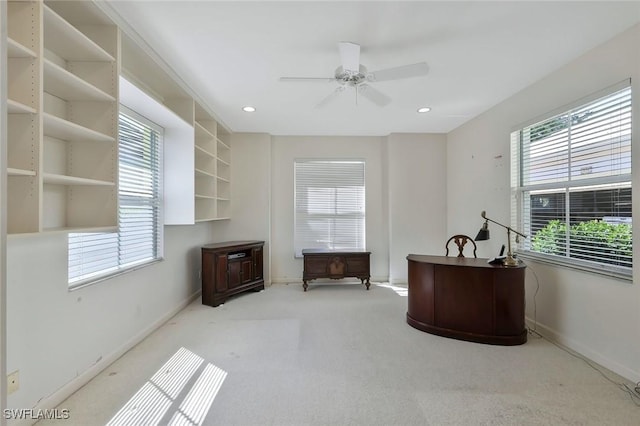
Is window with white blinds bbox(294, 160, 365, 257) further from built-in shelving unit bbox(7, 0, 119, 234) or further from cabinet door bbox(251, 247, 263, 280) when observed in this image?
built-in shelving unit bbox(7, 0, 119, 234)

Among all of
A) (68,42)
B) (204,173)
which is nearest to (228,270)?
(204,173)

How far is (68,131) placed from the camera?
1706 mm

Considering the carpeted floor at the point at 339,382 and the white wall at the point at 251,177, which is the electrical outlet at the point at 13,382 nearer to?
the carpeted floor at the point at 339,382

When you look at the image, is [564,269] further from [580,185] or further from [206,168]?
[206,168]

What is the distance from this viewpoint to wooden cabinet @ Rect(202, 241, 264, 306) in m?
3.79

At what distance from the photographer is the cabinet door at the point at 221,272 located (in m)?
3.80

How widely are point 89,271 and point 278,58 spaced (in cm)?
237

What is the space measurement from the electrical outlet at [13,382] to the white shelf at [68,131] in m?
1.43

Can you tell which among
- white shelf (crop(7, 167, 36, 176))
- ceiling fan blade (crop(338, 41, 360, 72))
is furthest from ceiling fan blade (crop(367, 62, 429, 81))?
white shelf (crop(7, 167, 36, 176))

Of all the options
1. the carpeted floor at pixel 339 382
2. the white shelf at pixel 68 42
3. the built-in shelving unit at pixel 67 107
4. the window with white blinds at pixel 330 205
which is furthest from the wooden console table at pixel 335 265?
the white shelf at pixel 68 42

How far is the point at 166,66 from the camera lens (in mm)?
2539

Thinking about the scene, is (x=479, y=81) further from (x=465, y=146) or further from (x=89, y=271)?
(x=89, y=271)

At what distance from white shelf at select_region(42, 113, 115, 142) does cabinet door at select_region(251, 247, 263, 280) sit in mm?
2776

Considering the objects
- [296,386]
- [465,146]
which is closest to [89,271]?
[296,386]
